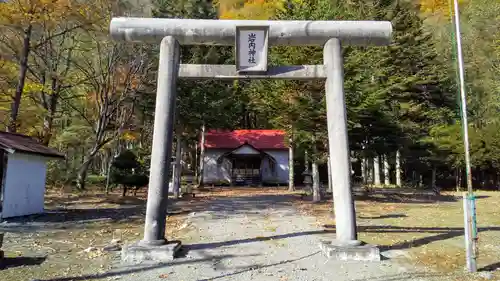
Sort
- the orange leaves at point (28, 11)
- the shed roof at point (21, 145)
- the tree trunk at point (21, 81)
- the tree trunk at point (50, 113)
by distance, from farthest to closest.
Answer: the tree trunk at point (50, 113), the tree trunk at point (21, 81), the orange leaves at point (28, 11), the shed roof at point (21, 145)

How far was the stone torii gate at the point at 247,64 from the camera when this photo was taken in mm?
7578

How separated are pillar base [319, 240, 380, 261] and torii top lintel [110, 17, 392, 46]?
4.47 meters

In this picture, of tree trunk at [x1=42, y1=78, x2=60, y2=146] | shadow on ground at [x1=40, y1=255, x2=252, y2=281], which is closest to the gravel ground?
shadow on ground at [x1=40, y1=255, x2=252, y2=281]

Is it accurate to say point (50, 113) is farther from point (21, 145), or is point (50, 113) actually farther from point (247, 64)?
point (247, 64)

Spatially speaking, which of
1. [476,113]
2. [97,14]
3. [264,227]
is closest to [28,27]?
[97,14]

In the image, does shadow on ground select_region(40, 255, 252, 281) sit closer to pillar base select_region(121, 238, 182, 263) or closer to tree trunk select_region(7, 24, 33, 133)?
pillar base select_region(121, 238, 182, 263)

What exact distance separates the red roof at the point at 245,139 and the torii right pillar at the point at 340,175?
26158mm

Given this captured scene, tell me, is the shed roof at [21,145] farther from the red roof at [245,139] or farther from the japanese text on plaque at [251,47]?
the red roof at [245,139]

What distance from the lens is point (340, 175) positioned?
7582mm

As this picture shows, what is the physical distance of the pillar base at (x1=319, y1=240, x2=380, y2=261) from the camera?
702 cm

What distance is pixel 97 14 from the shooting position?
20531 mm

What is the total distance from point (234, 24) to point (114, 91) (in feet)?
57.0

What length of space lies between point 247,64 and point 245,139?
94.0 feet

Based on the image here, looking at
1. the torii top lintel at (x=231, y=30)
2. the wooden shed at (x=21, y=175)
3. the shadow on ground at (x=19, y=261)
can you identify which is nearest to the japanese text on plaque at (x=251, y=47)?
the torii top lintel at (x=231, y=30)
